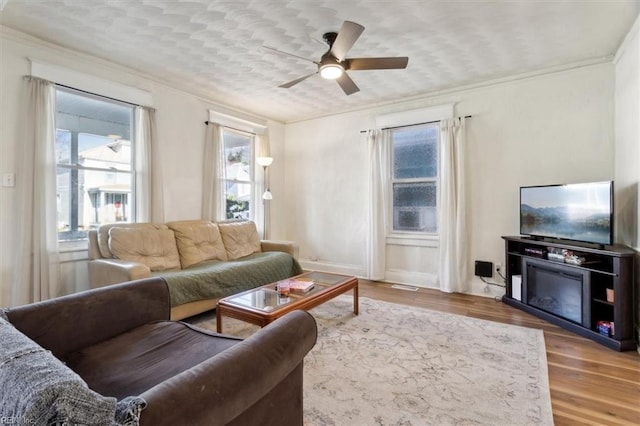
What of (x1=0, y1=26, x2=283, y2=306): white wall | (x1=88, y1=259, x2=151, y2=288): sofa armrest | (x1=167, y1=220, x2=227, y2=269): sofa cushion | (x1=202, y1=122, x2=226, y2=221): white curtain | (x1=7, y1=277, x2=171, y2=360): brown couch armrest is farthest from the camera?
(x1=202, y1=122, x2=226, y2=221): white curtain

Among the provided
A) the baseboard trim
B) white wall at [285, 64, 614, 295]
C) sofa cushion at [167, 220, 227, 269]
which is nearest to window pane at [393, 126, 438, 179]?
white wall at [285, 64, 614, 295]

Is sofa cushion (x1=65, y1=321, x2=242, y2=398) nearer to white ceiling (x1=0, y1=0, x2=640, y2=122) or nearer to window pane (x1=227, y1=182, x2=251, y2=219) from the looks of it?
white ceiling (x1=0, y1=0, x2=640, y2=122)

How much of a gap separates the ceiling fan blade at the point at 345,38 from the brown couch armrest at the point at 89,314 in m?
2.05

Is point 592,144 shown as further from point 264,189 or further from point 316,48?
point 264,189

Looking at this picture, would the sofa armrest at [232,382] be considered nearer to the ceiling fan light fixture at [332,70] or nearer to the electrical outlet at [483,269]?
the ceiling fan light fixture at [332,70]

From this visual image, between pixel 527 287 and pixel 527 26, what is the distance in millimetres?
2510

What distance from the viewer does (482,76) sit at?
148 inches

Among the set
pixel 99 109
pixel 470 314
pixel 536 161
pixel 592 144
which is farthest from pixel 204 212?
pixel 592 144

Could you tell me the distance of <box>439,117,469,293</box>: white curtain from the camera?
4.03 metres

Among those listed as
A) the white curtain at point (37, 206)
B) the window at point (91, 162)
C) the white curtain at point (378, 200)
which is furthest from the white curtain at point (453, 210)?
the white curtain at point (37, 206)

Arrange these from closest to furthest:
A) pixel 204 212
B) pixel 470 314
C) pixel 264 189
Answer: pixel 470 314, pixel 204 212, pixel 264 189

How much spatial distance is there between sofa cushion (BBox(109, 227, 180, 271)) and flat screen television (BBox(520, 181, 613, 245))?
3869 mm

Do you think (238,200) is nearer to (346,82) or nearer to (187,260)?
(187,260)

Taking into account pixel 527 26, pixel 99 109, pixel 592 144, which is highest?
pixel 527 26
